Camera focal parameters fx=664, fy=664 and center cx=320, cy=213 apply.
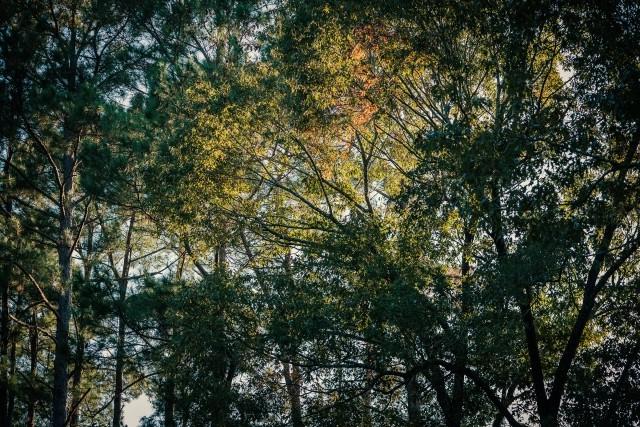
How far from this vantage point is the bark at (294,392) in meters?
10.0

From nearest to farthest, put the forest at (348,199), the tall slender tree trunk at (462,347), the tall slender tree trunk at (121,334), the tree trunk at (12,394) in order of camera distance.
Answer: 1. the forest at (348,199)
2. the tall slender tree trunk at (462,347)
3. the tall slender tree trunk at (121,334)
4. the tree trunk at (12,394)

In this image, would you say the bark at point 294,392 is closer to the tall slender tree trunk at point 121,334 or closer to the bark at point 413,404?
the bark at point 413,404

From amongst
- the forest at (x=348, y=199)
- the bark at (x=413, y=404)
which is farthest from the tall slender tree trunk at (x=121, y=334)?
the bark at (x=413, y=404)

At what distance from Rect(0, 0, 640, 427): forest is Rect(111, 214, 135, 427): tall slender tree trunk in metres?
0.10

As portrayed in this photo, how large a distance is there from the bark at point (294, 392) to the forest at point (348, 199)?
0.05 m

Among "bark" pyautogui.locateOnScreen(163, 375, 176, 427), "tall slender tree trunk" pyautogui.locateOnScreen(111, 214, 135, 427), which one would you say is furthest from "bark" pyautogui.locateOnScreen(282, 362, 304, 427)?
"tall slender tree trunk" pyautogui.locateOnScreen(111, 214, 135, 427)

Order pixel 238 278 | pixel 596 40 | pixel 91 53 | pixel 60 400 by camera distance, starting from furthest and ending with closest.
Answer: pixel 91 53
pixel 60 400
pixel 238 278
pixel 596 40

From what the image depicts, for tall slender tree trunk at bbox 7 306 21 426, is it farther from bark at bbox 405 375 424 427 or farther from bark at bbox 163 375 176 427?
bark at bbox 405 375 424 427

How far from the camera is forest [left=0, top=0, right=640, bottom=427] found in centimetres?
778

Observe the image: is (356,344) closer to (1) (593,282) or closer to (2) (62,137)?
(1) (593,282)

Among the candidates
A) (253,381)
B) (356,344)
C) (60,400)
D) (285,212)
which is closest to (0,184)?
(60,400)

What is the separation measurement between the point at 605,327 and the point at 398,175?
4704mm

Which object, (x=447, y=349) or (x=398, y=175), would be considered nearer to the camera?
(x=447, y=349)

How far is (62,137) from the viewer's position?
41.5 ft
